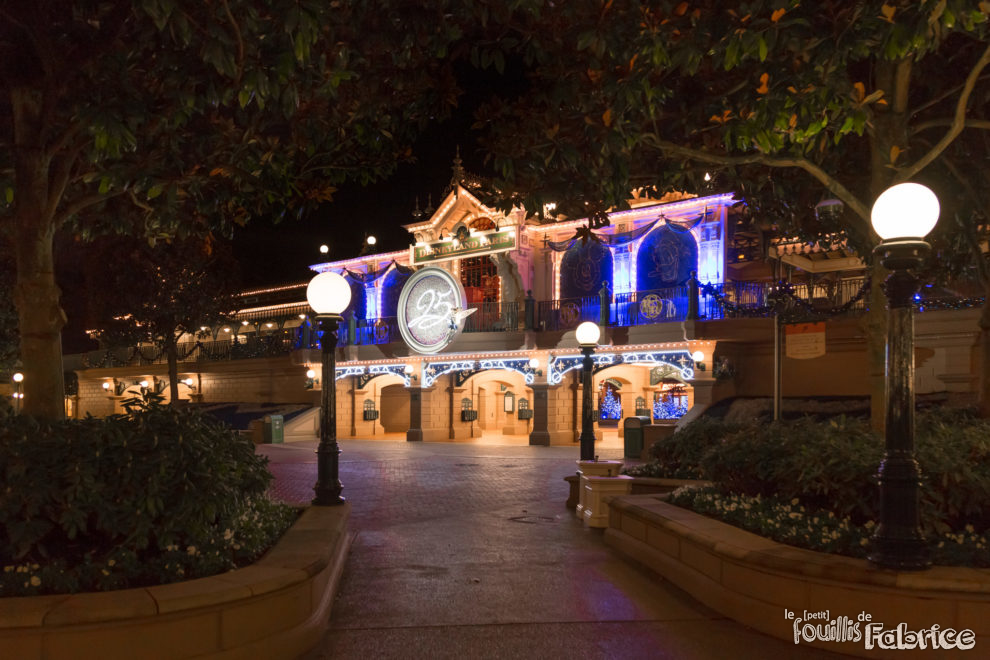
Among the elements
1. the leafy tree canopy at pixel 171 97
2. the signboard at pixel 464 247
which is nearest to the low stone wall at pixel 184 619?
the leafy tree canopy at pixel 171 97

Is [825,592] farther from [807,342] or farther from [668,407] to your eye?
[668,407]

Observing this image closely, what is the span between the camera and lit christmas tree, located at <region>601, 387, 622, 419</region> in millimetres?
30531

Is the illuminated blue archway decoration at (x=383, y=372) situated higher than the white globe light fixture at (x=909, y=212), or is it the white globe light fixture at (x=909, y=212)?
the white globe light fixture at (x=909, y=212)

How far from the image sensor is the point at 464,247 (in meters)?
27.3

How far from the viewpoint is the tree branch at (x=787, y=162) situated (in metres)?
7.81

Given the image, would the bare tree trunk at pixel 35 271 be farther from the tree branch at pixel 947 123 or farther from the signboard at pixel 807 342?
the signboard at pixel 807 342

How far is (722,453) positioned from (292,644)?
4.95 m

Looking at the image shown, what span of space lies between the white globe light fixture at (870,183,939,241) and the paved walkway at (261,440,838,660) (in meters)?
3.08

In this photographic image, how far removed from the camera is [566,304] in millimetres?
25375

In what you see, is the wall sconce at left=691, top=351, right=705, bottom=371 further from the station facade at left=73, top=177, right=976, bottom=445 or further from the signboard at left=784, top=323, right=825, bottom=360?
the signboard at left=784, top=323, right=825, bottom=360

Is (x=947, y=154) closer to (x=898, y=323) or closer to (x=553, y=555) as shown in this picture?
(x=898, y=323)

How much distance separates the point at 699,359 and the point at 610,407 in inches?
386

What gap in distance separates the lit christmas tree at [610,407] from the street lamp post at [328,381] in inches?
883


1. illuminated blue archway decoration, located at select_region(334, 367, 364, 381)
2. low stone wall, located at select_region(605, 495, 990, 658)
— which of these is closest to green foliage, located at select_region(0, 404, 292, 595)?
low stone wall, located at select_region(605, 495, 990, 658)
